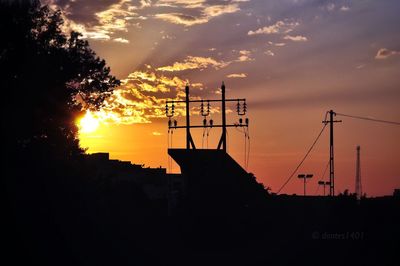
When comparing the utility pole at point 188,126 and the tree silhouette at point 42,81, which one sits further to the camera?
the utility pole at point 188,126

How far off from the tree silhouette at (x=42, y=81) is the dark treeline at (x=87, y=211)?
8 centimetres

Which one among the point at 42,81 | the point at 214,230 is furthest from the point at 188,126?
the point at 42,81

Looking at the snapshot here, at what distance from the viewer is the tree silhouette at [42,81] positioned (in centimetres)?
3831

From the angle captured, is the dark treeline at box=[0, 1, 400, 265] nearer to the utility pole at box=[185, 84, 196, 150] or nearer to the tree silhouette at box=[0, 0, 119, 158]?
the tree silhouette at box=[0, 0, 119, 158]

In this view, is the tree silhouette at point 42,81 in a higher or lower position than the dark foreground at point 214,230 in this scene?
higher

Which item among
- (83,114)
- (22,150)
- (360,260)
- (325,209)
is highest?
(83,114)

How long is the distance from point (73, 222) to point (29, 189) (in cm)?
358

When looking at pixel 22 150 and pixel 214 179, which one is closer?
pixel 22 150

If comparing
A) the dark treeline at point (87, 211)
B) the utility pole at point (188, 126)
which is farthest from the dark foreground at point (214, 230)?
the utility pole at point (188, 126)

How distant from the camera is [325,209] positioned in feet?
164

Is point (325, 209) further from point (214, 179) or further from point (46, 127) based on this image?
point (46, 127)

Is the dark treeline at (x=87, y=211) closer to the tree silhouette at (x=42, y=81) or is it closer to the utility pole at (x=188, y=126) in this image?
the tree silhouette at (x=42, y=81)

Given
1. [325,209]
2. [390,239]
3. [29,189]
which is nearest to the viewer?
[29,189]

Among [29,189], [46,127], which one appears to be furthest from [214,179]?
[29,189]
